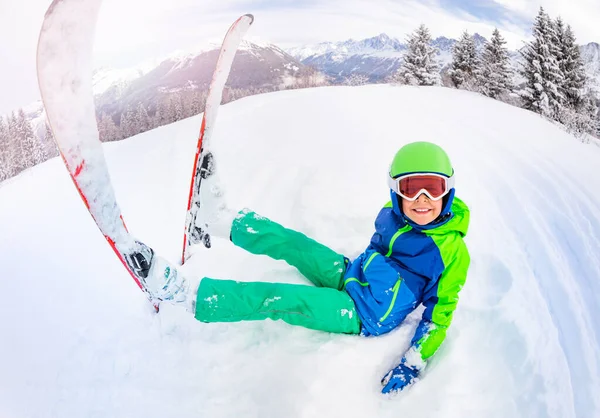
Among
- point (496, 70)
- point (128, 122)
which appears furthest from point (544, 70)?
point (128, 122)

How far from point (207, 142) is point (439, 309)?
2.04 m

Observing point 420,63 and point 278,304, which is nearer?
point 278,304

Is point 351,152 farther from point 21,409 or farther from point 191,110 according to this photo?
point 191,110

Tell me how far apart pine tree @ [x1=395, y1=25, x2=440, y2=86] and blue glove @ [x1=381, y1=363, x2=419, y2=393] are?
66.5ft

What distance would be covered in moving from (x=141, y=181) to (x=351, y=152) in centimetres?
236

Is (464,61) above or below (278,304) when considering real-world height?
above

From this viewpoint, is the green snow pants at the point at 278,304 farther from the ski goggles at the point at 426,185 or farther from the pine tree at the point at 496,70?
the pine tree at the point at 496,70

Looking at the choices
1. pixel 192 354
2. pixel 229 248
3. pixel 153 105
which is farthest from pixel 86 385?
pixel 153 105

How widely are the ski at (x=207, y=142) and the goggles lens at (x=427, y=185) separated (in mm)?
1439

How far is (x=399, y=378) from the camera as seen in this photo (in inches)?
77.9

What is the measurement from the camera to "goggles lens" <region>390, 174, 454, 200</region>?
2.18 meters

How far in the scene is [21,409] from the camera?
77.2 inches

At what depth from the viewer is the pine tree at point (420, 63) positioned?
20203mm

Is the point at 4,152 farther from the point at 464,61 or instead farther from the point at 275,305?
the point at 275,305
